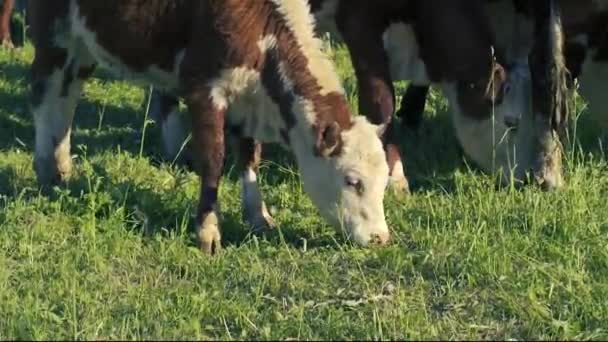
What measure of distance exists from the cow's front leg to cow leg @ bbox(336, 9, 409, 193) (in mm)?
1412

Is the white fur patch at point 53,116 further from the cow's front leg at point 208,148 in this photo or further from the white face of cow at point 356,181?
the white face of cow at point 356,181

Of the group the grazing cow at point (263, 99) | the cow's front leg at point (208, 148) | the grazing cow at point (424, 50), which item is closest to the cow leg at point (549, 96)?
the grazing cow at point (424, 50)

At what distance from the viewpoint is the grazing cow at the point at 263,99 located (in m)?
6.94

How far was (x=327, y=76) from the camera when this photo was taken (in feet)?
23.4

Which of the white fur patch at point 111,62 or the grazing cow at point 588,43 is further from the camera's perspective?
the grazing cow at point 588,43

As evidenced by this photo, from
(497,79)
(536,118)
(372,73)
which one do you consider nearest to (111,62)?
(372,73)

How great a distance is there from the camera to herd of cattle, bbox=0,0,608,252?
701 cm

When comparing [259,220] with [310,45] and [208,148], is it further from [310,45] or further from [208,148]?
[310,45]

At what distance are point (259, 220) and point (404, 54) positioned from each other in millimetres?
1981

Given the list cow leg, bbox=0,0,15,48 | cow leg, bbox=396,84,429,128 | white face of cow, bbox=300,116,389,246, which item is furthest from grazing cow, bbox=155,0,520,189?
cow leg, bbox=0,0,15,48

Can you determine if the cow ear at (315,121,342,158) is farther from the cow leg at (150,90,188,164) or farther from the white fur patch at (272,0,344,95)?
the cow leg at (150,90,188,164)

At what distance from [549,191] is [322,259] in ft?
6.34

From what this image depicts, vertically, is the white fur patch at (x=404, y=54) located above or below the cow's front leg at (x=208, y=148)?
above

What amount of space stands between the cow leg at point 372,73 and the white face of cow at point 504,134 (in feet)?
1.43
